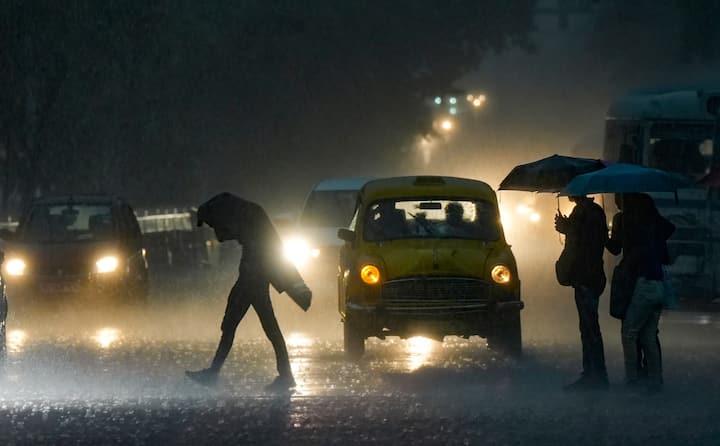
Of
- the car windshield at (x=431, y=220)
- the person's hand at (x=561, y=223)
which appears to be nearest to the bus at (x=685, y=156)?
the car windshield at (x=431, y=220)

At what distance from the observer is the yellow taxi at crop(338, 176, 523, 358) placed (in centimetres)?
A: 1661

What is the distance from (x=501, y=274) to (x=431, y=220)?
1201 mm

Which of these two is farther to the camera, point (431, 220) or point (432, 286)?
point (431, 220)

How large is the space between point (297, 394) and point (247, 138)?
48.8 meters

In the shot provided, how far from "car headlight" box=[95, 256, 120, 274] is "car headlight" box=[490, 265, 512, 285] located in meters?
7.99

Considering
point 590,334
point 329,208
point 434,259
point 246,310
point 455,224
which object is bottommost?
point 590,334

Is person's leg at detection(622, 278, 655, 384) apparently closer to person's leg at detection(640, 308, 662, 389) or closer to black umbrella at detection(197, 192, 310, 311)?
person's leg at detection(640, 308, 662, 389)

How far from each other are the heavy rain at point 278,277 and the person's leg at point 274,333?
0.08 m

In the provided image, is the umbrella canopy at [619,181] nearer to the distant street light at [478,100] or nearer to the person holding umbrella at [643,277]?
the person holding umbrella at [643,277]

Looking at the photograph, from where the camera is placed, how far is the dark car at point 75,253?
75.2 feet

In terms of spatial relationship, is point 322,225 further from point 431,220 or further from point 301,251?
point 431,220

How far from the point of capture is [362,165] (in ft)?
248

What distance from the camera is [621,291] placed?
563 inches

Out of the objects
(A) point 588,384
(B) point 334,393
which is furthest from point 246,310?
(A) point 588,384
